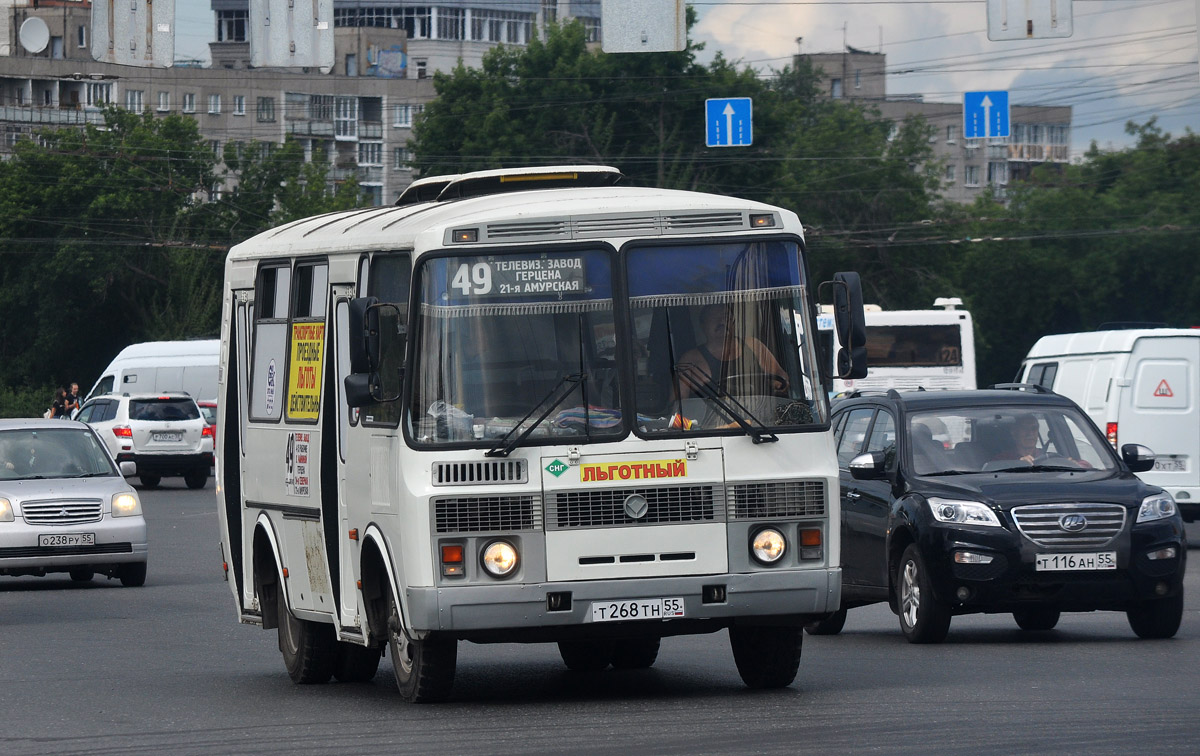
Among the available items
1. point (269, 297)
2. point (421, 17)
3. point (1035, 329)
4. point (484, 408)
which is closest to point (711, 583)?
point (484, 408)

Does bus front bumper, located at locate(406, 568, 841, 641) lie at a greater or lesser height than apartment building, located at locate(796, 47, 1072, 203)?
lesser

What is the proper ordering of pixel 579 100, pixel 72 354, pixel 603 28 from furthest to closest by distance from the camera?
pixel 72 354 → pixel 579 100 → pixel 603 28

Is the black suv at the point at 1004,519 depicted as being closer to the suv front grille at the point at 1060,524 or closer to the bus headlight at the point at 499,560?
the suv front grille at the point at 1060,524

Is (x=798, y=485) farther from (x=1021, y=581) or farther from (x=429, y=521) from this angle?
(x=1021, y=581)

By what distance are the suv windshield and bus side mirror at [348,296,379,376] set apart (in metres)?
32.4

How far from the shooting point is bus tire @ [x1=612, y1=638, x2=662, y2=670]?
1298 cm

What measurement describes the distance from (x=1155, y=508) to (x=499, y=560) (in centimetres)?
531

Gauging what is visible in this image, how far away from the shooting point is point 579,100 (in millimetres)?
74750

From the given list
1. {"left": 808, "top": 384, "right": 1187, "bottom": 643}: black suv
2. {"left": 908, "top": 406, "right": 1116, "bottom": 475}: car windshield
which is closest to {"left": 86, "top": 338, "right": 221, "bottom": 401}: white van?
{"left": 808, "top": 384, "right": 1187, "bottom": 643}: black suv

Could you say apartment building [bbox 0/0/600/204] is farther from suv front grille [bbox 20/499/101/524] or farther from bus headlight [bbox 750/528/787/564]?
bus headlight [bbox 750/528/787/564]

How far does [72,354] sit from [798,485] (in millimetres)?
79244

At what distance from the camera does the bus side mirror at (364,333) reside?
35.2 feet

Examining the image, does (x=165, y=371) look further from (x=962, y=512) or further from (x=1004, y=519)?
(x=1004, y=519)

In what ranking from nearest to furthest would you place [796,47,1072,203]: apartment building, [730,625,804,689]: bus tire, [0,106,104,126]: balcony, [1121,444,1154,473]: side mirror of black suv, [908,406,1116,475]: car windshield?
[730,625,804,689]: bus tire, [908,406,1116,475]: car windshield, [1121,444,1154,473]: side mirror of black suv, [0,106,104,126]: balcony, [796,47,1072,203]: apartment building
